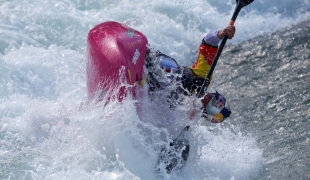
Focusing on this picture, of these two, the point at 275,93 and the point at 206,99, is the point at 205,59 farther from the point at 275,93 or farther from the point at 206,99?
the point at 275,93

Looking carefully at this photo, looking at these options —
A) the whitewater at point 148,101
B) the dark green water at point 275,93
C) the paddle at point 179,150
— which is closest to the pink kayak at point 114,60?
the whitewater at point 148,101

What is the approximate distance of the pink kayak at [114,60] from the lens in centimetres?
425

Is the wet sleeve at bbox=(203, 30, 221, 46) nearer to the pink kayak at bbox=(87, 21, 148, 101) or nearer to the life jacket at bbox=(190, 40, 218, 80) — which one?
the life jacket at bbox=(190, 40, 218, 80)

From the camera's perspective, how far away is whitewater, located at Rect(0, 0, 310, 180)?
4.46 meters

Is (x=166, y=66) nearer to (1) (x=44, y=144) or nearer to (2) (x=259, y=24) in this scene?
(1) (x=44, y=144)

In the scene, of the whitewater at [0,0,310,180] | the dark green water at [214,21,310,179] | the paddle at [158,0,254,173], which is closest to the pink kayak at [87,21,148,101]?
the whitewater at [0,0,310,180]

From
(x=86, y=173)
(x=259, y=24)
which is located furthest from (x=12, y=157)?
(x=259, y=24)

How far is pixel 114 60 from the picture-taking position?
4266 mm

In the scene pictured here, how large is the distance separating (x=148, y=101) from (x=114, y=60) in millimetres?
476

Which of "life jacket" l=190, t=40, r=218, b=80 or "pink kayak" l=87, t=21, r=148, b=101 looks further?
"life jacket" l=190, t=40, r=218, b=80

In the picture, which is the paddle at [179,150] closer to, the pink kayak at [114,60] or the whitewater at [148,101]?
the whitewater at [148,101]

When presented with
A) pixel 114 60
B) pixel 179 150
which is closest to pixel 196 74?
pixel 179 150

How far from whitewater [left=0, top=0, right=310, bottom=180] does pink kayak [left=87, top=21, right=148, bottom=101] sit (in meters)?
0.13

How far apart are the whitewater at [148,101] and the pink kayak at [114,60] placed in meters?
0.13
